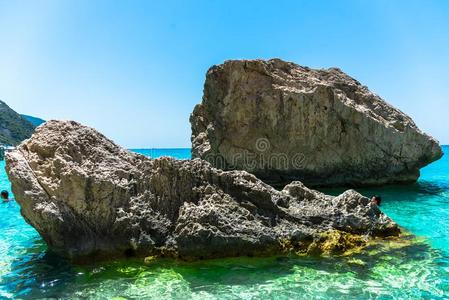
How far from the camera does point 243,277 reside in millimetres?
9789

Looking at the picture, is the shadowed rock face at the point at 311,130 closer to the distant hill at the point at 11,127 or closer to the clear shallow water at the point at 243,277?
the clear shallow water at the point at 243,277

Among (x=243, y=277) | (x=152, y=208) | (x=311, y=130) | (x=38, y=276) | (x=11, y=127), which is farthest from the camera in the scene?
(x=11, y=127)

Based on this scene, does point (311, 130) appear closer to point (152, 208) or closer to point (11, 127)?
point (152, 208)

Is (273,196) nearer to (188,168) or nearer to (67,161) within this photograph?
(188,168)

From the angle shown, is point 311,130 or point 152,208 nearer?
point 152,208

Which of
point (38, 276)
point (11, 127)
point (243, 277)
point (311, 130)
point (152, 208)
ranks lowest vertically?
point (38, 276)

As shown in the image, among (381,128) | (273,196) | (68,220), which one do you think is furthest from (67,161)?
(381,128)

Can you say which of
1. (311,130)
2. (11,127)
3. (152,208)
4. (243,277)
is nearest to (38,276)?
(152,208)

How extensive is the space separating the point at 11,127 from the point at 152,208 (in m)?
110

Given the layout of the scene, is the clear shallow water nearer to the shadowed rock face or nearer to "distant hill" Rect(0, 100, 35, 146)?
the shadowed rock face

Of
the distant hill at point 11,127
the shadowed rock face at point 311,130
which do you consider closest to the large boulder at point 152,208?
the shadowed rock face at point 311,130

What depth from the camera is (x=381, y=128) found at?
28.0m

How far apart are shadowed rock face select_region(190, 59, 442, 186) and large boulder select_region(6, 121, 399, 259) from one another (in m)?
15.8

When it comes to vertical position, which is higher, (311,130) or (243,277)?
(311,130)
